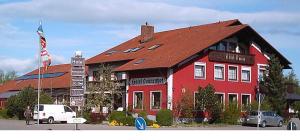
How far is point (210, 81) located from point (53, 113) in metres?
14.1

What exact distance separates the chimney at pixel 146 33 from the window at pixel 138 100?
400 inches

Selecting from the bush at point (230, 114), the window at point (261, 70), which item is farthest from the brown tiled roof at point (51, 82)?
the window at point (261, 70)

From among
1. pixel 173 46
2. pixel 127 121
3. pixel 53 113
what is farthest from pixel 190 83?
pixel 53 113

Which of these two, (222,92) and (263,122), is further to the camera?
(222,92)

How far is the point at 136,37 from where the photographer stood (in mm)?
59375

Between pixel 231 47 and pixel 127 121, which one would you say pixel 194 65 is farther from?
pixel 127 121

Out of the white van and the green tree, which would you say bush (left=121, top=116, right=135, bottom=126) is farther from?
the green tree

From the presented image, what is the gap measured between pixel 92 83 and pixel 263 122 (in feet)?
57.8

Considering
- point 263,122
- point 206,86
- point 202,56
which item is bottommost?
point 263,122

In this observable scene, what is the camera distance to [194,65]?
145 ft
